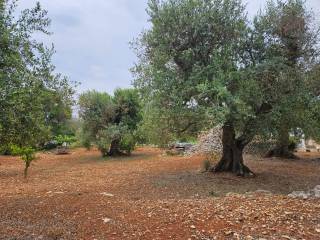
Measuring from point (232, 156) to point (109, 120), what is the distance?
15.8 metres

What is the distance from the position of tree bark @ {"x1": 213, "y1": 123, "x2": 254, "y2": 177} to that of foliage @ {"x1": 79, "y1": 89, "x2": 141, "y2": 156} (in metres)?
13.0

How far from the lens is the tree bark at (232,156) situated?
17.6 m

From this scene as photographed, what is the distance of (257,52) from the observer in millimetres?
16281

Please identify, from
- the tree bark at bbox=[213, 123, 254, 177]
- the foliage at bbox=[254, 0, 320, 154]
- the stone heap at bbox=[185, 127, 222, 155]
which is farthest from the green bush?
the foliage at bbox=[254, 0, 320, 154]

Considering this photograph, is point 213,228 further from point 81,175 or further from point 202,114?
point 81,175

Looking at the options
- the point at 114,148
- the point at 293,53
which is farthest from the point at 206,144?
the point at 293,53

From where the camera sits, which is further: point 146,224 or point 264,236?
point 146,224

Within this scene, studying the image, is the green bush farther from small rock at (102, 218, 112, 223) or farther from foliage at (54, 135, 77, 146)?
small rock at (102, 218, 112, 223)

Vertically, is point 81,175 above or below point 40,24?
below

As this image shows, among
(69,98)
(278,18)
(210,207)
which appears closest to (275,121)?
(278,18)

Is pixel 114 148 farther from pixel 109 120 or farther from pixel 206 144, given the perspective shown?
pixel 206 144

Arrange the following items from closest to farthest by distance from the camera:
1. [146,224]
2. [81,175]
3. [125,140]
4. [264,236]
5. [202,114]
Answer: [264,236], [146,224], [202,114], [81,175], [125,140]

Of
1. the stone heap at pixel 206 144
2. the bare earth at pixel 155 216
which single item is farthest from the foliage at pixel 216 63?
the stone heap at pixel 206 144

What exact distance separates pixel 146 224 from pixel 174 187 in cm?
667
